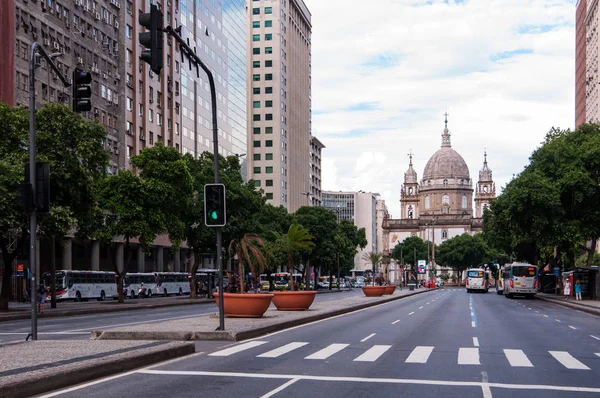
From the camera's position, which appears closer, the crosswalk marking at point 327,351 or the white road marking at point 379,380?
the white road marking at point 379,380

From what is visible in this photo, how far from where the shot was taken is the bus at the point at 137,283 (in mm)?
66375

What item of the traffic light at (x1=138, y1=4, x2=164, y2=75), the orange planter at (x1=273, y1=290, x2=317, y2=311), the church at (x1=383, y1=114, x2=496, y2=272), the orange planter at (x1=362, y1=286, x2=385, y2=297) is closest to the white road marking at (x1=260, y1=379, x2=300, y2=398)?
the traffic light at (x1=138, y1=4, x2=164, y2=75)

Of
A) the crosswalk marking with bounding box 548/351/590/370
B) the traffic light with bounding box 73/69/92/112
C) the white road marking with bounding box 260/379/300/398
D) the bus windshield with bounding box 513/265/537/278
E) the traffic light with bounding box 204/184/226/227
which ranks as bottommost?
the bus windshield with bounding box 513/265/537/278

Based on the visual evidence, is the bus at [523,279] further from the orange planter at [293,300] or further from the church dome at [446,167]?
the church dome at [446,167]

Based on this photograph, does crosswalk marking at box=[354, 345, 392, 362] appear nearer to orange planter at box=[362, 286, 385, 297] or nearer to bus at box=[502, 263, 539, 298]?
orange planter at box=[362, 286, 385, 297]

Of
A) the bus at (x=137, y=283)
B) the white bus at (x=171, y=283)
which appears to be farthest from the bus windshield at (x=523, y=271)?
the white bus at (x=171, y=283)

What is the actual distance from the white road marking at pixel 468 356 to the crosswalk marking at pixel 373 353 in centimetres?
156

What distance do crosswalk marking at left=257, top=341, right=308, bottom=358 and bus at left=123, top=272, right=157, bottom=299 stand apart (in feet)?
164

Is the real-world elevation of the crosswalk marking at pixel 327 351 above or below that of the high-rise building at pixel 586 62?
below

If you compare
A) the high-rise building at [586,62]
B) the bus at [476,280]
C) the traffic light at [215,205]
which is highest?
the high-rise building at [586,62]

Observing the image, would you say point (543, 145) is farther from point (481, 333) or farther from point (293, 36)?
point (293, 36)

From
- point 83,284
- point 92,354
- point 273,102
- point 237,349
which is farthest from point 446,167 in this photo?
point 92,354

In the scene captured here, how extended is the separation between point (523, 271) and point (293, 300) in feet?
119

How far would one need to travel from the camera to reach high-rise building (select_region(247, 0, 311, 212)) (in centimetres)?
12562
